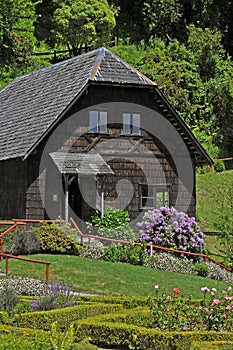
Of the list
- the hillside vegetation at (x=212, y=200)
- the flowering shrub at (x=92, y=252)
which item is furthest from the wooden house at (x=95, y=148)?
the flowering shrub at (x=92, y=252)

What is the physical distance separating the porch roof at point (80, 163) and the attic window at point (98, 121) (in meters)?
1.15

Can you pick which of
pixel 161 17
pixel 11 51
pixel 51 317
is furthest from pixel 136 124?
pixel 161 17

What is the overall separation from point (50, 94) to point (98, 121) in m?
2.73

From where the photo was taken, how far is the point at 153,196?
33.8 metres

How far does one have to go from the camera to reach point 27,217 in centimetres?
3108

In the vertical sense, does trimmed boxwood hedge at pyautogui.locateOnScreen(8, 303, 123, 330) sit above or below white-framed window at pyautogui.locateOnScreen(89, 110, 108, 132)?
below

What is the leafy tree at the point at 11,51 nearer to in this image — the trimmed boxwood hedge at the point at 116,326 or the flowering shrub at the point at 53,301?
the flowering shrub at the point at 53,301

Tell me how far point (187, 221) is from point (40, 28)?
42376 mm

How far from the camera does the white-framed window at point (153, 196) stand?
33562 mm

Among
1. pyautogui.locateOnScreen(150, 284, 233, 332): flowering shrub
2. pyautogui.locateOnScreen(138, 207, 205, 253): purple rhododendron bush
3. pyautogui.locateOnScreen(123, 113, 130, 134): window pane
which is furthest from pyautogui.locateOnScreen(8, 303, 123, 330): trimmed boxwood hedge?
pyautogui.locateOnScreen(123, 113, 130, 134): window pane

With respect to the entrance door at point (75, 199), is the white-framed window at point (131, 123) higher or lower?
higher

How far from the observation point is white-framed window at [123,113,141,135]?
33438 millimetres

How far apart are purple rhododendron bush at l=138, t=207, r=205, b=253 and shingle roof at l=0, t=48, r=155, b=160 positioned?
5.50 meters

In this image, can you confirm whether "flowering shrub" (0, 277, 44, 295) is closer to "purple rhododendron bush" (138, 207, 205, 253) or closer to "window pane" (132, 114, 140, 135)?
"purple rhododendron bush" (138, 207, 205, 253)
